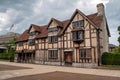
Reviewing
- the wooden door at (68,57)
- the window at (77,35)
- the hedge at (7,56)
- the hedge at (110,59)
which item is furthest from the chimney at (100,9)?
the hedge at (7,56)

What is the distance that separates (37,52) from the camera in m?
35.0

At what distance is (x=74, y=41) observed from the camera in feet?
89.0

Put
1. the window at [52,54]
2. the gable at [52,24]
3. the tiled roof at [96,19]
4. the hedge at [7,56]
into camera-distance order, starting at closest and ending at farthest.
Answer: the tiled roof at [96,19], the window at [52,54], the gable at [52,24], the hedge at [7,56]

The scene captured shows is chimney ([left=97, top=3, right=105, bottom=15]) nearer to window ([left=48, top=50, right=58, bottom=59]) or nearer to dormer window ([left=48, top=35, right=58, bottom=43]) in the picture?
dormer window ([left=48, top=35, right=58, bottom=43])

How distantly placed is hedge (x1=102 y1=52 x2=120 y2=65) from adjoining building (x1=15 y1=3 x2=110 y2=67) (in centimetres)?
109

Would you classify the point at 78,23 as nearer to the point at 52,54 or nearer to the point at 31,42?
the point at 52,54

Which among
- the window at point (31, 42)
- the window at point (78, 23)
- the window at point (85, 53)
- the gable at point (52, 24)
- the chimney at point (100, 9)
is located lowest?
the window at point (85, 53)

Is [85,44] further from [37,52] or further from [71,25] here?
[37,52]

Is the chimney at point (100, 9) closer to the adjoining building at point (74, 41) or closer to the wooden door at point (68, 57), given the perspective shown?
the adjoining building at point (74, 41)

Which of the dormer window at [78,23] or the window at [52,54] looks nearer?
the dormer window at [78,23]

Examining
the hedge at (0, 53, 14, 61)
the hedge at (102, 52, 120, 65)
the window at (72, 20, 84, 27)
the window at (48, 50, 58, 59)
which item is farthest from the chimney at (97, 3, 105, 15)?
the hedge at (0, 53, 14, 61)

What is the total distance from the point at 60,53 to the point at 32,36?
34.3ft

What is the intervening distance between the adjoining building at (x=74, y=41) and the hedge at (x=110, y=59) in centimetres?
109

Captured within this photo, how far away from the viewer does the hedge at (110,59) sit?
23684 millimetres
